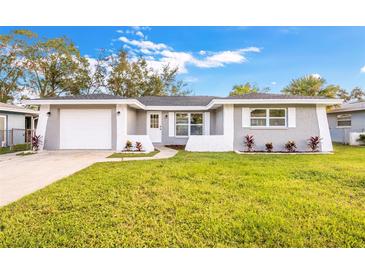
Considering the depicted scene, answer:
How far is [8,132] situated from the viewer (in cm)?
1616

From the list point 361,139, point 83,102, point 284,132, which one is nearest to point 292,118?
→ point 284,132

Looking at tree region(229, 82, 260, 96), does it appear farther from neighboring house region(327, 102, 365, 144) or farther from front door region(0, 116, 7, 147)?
front door region(0, 116, 7, 147)

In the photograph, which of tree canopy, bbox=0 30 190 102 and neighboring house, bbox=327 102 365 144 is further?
tree canopy, bbox=0 30 190 102

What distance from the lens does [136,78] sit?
98.0 feet

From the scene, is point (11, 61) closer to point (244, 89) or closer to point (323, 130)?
point (244, 89)

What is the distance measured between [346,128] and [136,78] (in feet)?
77.2

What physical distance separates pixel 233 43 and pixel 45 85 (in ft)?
76.7

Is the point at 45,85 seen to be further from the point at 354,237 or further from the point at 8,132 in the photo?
the point at 354,237

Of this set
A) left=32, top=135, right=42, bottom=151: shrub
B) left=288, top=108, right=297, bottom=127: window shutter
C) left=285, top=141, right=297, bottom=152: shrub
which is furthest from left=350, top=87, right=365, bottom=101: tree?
left=32, top=135, right=42, bottom=151: shrub

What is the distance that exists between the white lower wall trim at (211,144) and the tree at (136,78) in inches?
740

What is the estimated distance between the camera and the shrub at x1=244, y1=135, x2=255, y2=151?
12141 millimetres

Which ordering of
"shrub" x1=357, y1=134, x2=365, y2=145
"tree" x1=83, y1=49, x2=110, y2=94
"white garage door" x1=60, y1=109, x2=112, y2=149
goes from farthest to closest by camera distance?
"tree" x1=83, y1=49, x2=110, y2=94, "shrub" x1=357, y1=134, x2=365, y2=145, "white garage door" x1=60, y1=109, x2=112, y2=149

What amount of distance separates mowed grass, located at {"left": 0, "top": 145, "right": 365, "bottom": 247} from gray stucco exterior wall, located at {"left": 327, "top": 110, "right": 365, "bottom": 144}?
46.2ft
